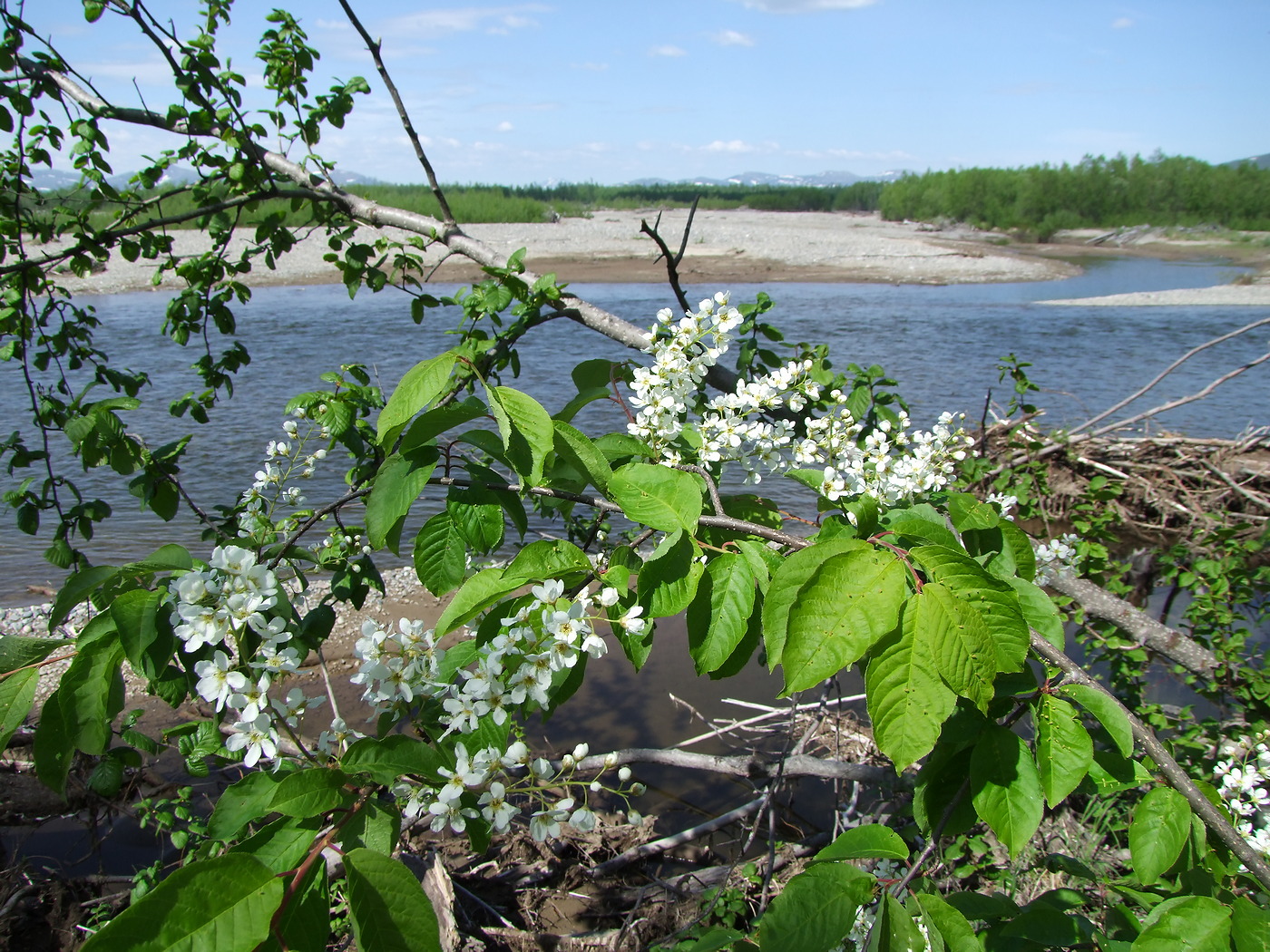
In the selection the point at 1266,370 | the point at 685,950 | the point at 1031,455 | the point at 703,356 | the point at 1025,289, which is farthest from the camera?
the point at 1025,289

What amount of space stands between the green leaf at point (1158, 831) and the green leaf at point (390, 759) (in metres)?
0.99

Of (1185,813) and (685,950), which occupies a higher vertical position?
(1185,813)

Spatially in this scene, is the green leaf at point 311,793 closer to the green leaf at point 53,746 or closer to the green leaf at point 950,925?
the green leaf at point 53,746

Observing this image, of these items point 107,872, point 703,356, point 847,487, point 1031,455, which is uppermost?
point 703,356

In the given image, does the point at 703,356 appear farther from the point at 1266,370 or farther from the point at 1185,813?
the point at 1266,370

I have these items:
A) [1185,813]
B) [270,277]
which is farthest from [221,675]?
[270,277]

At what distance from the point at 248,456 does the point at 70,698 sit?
7.61 m

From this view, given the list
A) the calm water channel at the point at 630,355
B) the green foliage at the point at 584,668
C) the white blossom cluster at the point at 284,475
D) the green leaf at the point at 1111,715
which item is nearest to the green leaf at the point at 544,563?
the green foliage at the point at 584,668

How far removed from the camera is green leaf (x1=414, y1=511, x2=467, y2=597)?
126 cm

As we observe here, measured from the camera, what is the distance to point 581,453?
47.5 inches

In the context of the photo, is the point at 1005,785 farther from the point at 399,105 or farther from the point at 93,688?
the point at 399,105

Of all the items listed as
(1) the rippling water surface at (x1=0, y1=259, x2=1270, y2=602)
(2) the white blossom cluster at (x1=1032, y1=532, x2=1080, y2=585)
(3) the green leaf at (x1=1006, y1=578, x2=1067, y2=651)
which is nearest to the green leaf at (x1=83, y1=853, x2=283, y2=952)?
(3) the green leaf at (x1=1006, y1=578, x2=1067, y2=651)

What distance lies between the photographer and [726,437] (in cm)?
154

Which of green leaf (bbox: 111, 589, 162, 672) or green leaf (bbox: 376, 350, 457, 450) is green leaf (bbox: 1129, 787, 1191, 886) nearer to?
green leaf (bbox: 376, 350, 457, 450)
